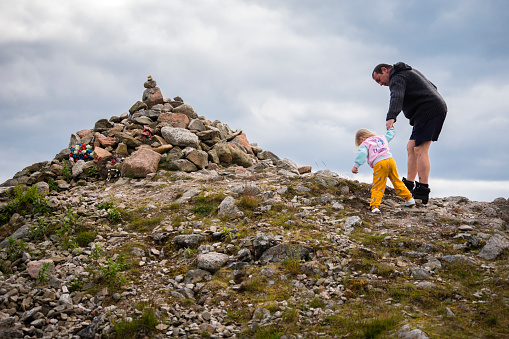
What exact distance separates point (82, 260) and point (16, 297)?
1466 millimetres

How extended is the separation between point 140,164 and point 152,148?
1461 millimetres

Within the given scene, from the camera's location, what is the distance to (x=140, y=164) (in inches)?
553

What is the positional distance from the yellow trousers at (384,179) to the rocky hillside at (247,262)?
16.7 inches

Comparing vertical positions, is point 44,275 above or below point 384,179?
below

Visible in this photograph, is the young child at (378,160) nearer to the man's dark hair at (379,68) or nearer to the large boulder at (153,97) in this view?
the man's dark hair at (379,68)

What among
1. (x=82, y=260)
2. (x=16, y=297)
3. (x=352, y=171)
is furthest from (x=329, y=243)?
(x=16, y=297)

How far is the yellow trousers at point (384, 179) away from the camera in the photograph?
10.2 metres

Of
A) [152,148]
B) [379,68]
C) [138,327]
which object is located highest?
[379,68]

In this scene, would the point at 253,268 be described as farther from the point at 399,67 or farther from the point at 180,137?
the point at 180,137

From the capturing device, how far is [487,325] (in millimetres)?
5297

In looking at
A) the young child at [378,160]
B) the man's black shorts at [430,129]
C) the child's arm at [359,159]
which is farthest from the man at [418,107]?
the child's arm at [359,159]

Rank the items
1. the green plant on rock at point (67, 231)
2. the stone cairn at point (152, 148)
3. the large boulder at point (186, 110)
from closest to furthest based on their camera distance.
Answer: the green plant on rock at point (67, 231)
the stone cairn at point (152, 148)
the large boulder at point (186, 110)

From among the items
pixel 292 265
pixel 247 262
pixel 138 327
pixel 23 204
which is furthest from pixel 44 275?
pixel 292 265

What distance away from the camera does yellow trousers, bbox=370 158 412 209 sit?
33.6 ft
